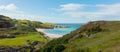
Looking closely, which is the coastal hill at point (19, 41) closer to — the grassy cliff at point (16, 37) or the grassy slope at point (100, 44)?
the grassy cliff at point (16, 37)

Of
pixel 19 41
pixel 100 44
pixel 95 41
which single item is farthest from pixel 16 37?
pixel 100 44


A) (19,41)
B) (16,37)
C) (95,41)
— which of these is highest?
(95,41)

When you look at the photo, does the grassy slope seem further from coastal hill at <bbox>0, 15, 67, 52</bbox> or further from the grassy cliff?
the grassy cliff

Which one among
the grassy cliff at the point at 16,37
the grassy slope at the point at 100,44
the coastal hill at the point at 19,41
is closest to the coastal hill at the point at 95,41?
the grassy slope at the point at 100,44

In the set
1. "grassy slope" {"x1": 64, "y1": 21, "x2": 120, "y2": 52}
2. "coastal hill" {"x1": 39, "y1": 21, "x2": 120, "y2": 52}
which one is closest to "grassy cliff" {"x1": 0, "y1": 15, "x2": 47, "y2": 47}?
"coastal hill" {"x1": 39, "y1": 21, "x2": 120, "y2": 52}

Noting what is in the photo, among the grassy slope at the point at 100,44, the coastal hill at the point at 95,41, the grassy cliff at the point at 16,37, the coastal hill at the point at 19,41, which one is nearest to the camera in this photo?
the grassy slope at the point at 100,44

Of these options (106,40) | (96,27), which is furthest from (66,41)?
(106,40)

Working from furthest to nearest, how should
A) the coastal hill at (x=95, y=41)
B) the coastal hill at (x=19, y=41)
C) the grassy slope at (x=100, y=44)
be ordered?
1. the coastal hill at (x=19, y=41)
2. the coastal hill at (x=95, y=41)
3. the grassy slope at (x=100, y=44)

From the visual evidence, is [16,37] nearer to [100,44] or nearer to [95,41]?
[95,41]

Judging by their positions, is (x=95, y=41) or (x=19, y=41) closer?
(x=95, y=41)

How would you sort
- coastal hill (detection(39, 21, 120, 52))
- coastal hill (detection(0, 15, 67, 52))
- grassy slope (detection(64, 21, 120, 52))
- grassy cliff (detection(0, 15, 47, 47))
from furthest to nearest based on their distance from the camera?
grassy cliff (detection(0, 15, 47, 47)), coastal hill (detection(0, 15, 67, 52)), coastal hill (detection(39, 21, 120, 52)), grassy slope (detection(64, 21, 120, 52))

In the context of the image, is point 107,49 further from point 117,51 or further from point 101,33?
point 101,33
